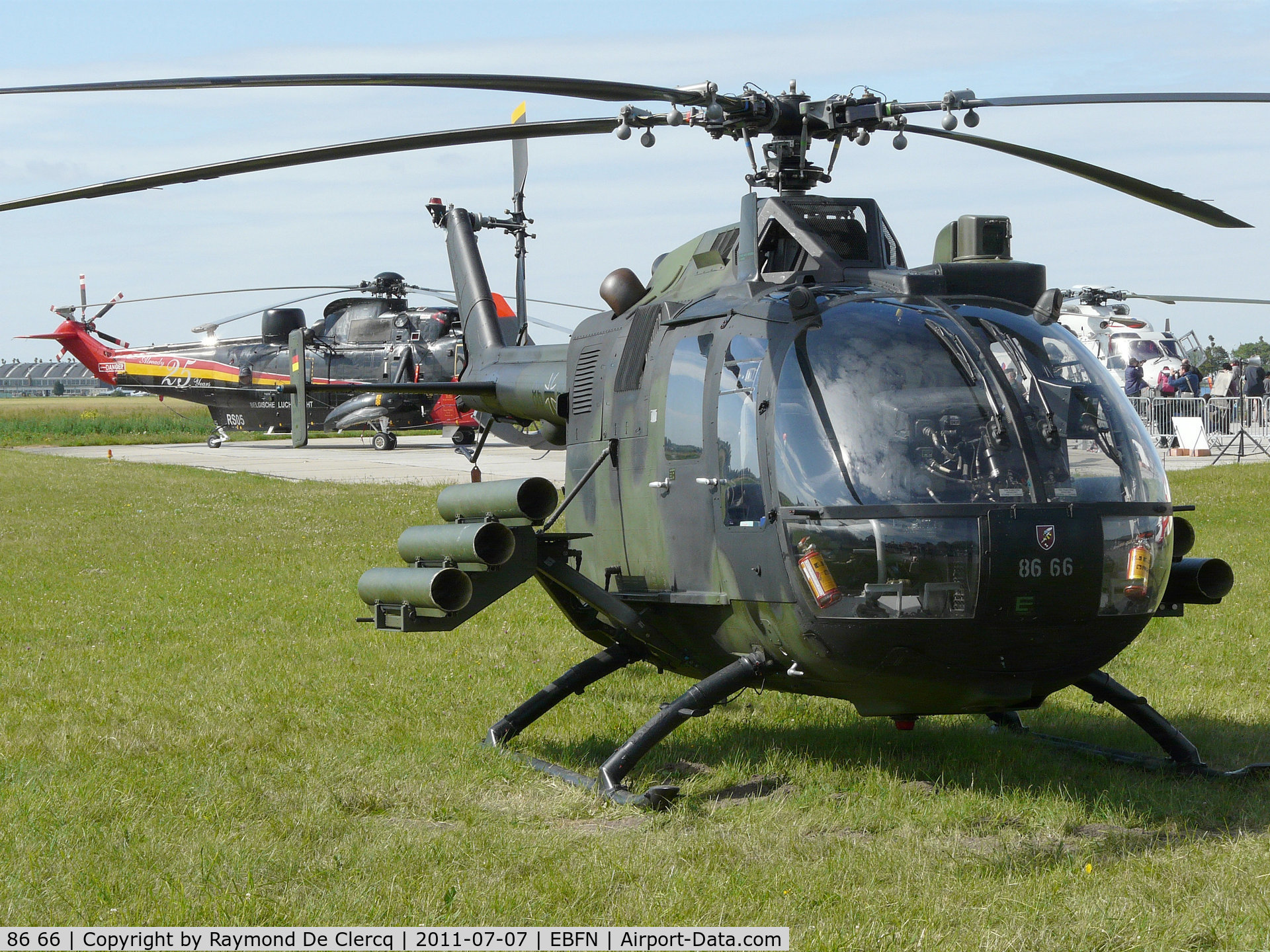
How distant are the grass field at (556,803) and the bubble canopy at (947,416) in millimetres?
1583

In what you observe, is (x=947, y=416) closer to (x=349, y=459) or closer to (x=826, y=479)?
(x=826, y=479)

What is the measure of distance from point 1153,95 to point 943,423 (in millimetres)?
1900

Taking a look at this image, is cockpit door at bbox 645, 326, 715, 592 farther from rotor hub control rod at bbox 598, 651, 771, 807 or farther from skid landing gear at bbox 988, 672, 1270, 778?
→ skid landing gear at bbox 988, 672, 1270, 778

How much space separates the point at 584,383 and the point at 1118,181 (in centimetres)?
325

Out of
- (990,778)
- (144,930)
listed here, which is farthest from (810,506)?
(144,930)

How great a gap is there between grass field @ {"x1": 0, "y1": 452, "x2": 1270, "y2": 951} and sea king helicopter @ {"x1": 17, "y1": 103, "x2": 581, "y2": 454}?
20102 mm

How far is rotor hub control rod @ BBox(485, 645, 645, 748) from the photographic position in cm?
775

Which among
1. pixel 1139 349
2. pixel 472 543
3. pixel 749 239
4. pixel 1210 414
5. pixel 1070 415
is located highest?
pixel 749 239

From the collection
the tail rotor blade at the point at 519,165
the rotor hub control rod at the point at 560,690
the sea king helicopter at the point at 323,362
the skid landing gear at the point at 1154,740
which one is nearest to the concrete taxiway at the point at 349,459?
the sea king helicopter at the point at 323,362

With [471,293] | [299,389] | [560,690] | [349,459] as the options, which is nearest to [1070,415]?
[560,690]

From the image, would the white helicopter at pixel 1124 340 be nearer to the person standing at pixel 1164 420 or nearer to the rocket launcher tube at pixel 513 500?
the person standing at pixel 1164 420

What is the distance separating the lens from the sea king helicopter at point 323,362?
34.0m

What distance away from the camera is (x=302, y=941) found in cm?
474

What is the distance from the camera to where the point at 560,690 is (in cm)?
774
